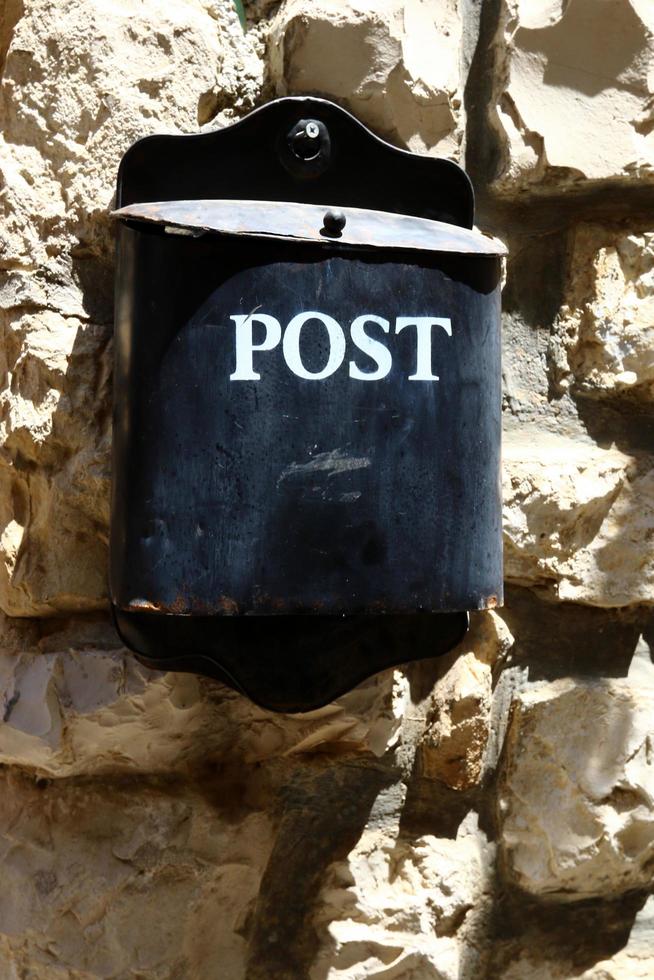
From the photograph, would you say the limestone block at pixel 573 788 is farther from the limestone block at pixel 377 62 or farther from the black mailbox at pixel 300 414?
the limestone block at pixel 377 62

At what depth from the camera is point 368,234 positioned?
34.7 inches

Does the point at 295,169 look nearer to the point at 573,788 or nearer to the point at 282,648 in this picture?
the point at 282,648

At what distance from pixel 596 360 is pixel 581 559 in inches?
7.4

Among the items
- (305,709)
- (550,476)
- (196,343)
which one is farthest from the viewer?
(550,476)

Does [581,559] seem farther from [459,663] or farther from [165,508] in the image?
[165,508]

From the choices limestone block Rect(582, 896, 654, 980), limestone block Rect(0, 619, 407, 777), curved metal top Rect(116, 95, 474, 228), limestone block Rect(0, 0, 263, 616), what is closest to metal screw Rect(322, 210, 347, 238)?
curved metal top Rect(116, 95, 474, 228)

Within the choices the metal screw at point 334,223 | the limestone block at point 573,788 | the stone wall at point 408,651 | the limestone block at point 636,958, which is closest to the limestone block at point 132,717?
the stone wall at point 408,651

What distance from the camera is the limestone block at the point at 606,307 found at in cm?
113

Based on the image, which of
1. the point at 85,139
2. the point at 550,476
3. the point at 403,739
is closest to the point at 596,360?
the point at 550,476

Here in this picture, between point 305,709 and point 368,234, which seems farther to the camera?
point 305,709

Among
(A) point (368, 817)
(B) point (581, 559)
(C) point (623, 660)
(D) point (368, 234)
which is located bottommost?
(A) point (368, 817)

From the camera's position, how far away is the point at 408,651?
3.31 ft

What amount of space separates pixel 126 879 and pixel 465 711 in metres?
0.34

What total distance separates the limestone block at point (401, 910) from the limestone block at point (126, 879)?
0.08 m
